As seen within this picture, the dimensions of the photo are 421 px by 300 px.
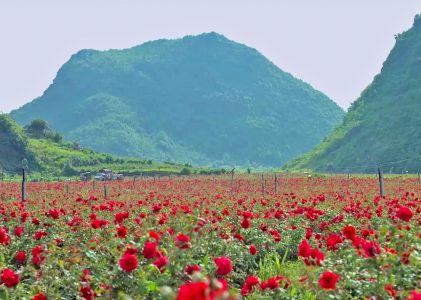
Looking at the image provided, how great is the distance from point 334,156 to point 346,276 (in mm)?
86903

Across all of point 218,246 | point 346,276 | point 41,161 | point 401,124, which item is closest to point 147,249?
point 346,276

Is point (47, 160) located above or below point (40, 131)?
below

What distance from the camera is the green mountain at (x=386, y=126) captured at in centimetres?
8069

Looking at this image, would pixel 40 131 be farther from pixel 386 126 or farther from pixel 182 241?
pixel 182 241

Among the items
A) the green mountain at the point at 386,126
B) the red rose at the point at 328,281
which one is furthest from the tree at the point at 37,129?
the red rose at the point at 328,281

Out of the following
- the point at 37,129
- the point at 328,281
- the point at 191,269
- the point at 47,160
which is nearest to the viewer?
the point at 328,281

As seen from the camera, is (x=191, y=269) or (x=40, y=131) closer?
(x=191, y=269)

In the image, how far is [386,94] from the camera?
9744cm

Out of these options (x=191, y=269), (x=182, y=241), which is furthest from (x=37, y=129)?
(x=191, y=269)

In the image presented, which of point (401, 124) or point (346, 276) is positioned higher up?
point (401, 124)

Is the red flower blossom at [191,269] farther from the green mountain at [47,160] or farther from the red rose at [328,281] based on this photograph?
the green mountain at [47,160]

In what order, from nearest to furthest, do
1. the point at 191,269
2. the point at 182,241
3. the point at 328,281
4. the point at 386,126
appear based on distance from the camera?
the point at 328,281 → the point at 191,269 → the point at 182,241 → the point at 386,126

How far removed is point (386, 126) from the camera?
87.8m

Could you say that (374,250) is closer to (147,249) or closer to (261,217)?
(147,249)
